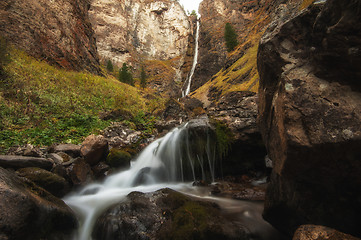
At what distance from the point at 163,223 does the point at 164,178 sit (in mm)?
3706

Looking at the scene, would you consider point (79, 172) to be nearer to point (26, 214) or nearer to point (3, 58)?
point (26, 214)

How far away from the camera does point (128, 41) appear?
173ft

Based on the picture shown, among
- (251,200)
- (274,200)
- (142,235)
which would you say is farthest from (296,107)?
(251,200)

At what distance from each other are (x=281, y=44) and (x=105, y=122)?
8.97 m

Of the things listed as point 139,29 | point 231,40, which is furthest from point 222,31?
point 139,29

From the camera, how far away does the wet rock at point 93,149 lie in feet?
19.6

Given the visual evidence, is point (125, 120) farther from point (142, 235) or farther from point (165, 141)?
point (142, 235)

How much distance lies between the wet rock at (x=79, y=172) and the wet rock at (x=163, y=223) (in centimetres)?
234

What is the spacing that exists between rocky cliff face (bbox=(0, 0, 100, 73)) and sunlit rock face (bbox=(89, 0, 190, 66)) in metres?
30.8

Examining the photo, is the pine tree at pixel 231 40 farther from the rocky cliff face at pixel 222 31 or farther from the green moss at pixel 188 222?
the green moss at pixel 188 222

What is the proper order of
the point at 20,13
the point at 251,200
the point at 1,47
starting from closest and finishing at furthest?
the point at 251,200, the point at 1,47, the point at 20,13

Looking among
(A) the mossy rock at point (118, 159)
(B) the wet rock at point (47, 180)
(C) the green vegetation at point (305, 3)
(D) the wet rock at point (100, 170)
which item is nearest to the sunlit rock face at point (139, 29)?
(A) the mossy rock at point (118, 159)

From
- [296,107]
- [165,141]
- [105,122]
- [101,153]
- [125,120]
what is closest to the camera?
[296,107]

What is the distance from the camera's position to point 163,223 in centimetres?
314
